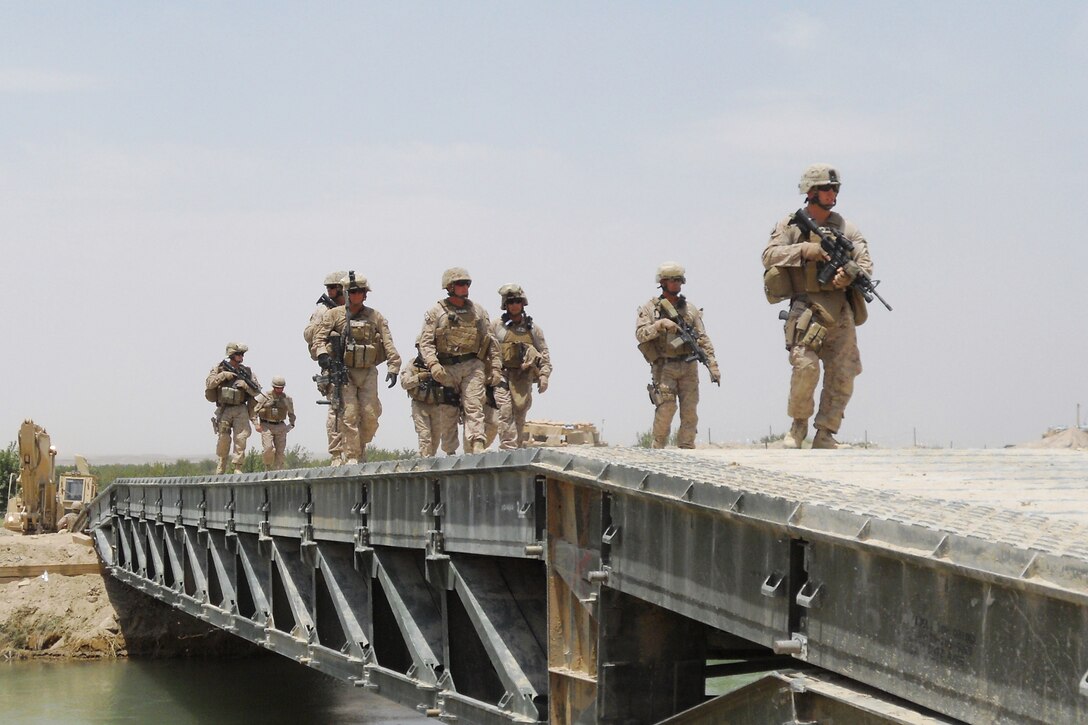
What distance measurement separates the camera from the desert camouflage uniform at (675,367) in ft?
44.8

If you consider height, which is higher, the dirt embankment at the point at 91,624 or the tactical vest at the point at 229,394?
the tactical vest at the point at 229,394

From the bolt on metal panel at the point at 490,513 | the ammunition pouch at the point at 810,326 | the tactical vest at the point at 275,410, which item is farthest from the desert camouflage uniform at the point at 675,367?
the tactical vest at the point at 275,410

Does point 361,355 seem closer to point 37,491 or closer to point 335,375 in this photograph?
point 335,375

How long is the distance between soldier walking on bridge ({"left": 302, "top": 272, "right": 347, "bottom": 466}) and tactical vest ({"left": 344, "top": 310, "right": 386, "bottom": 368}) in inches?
13.7

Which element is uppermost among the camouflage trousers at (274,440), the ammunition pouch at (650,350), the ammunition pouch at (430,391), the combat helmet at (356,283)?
the combat helmet at (356,283)

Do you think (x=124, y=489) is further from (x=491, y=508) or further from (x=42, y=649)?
(x=491, y=508)

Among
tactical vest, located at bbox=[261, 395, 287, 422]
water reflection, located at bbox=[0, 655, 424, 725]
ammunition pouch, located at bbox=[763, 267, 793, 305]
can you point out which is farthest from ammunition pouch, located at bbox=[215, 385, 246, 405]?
ammunition pouch, located at bbox=[763, 267, 793, 305]

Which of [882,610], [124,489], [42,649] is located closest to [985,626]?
[882,610]

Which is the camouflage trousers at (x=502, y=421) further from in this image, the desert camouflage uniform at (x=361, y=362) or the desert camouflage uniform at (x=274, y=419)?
the desert camouflage uniform at (x=274, y=419)

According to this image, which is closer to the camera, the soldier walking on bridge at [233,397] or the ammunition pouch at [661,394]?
the ammunition pouch at [661,394]

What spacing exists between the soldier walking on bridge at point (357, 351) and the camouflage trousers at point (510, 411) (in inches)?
43.3

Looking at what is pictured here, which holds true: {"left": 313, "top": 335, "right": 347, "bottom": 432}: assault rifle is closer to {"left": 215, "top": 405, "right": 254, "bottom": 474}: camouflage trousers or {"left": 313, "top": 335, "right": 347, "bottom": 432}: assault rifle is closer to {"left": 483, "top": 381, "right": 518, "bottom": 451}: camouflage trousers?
{"left": 483, "top": 381, "right": 518, "bottom": 451}: camouflage trousers

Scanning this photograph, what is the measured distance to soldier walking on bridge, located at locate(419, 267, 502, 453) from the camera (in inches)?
559

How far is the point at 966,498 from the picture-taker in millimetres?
5684
